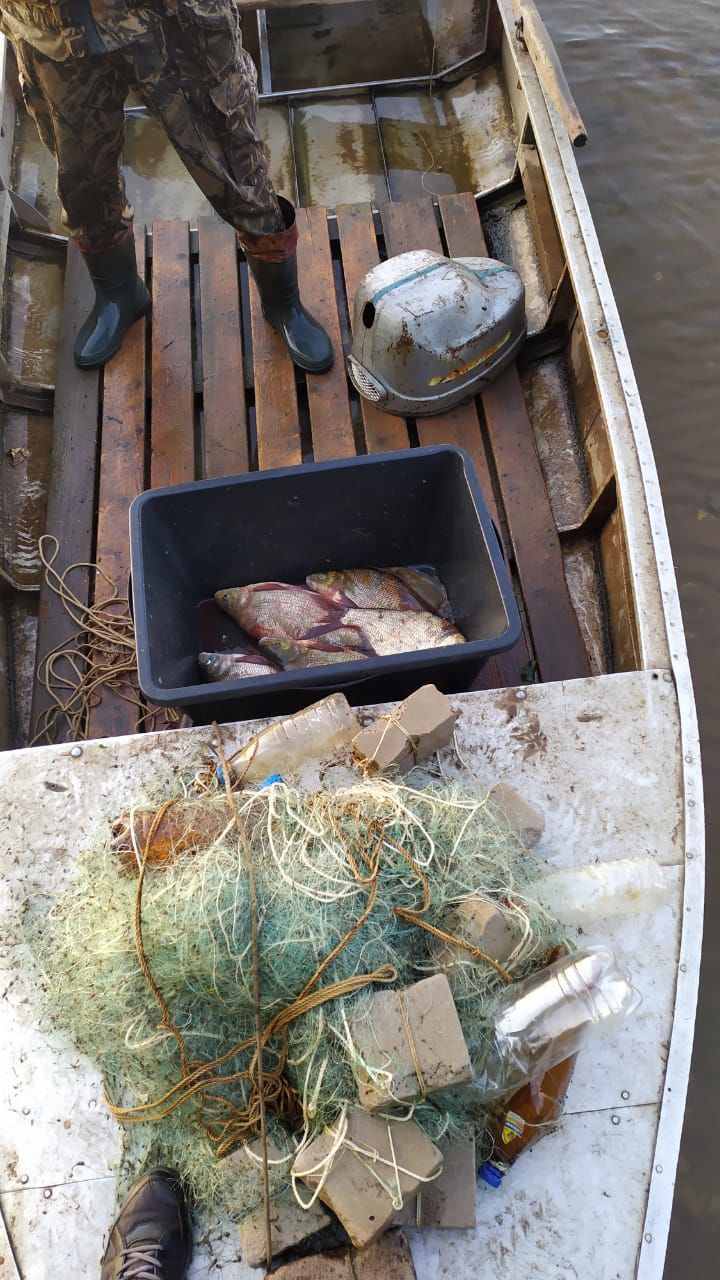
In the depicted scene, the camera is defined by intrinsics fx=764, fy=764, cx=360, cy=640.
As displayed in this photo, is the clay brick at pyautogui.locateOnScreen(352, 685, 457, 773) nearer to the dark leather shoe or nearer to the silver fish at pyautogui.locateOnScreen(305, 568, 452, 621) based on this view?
the silver fish at pyautogui.locateOnScreen(305, 568, 452, 621)

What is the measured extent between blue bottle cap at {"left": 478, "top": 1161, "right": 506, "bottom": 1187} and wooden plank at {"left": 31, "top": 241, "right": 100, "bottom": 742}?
6.03 feet

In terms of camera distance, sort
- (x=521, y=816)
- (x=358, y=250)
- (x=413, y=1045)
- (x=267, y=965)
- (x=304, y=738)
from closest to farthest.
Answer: (x=413, y=1045), (x=267, y=965), (x=521, y=816), (x=304, y=738), (x=358, y=250)

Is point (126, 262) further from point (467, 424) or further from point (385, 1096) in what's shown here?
point (385, 1096)

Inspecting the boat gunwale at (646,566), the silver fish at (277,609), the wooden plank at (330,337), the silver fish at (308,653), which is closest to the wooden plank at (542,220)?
the boat gunwale at (646,566)

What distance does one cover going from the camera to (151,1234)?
142 cm

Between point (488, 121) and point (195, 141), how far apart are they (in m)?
2.30

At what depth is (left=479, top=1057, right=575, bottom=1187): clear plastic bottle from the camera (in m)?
1.48

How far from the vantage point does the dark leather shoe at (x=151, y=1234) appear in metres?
1.38

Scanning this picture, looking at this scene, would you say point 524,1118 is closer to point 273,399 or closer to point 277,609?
point 277,609

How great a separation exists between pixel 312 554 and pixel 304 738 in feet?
3.01

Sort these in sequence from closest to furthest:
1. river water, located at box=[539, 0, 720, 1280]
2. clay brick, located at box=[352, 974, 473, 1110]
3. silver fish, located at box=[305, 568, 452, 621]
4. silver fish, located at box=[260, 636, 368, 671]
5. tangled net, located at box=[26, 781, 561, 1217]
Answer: clay brick, located at box=[352, 974, 473, 1110], tangled net, located at box=[26, 781, 561, 1217], silver fish, located at box=[260, 636, 368, 671], silver fish, located at box=[305, 568, 452, 621], river water, located at box=[539, 0, 720, 1280]

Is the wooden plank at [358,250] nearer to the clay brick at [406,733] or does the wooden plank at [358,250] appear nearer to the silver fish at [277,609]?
the silver fish at [277,609]

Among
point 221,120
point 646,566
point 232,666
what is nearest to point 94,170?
point 221,120

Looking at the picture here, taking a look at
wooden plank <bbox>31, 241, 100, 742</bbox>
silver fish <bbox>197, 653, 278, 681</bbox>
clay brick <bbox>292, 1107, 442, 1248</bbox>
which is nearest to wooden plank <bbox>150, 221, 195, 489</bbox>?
wooden plank <bbox>31, 241, 100, 742</bbox>
